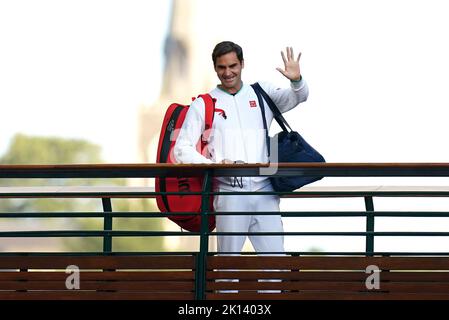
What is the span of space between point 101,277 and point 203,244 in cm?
68

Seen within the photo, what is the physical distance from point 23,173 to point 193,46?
83.9 m

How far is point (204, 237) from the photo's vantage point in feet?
29.1

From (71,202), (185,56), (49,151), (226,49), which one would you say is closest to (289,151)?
(226,49)

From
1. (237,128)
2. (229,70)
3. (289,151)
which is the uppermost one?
(229,70)

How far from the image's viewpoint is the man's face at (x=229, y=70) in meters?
9.08

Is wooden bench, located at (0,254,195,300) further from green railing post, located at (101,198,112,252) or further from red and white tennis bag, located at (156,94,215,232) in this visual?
green railing post, located at (101,198,112,252)

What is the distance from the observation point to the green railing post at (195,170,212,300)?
884 centimetres

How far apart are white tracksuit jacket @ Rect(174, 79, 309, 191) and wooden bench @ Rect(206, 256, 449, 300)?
0.56 metres

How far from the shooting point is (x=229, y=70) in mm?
9156

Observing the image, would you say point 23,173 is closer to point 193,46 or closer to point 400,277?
point 400,277

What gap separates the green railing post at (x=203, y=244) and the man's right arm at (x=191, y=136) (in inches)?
6.9
